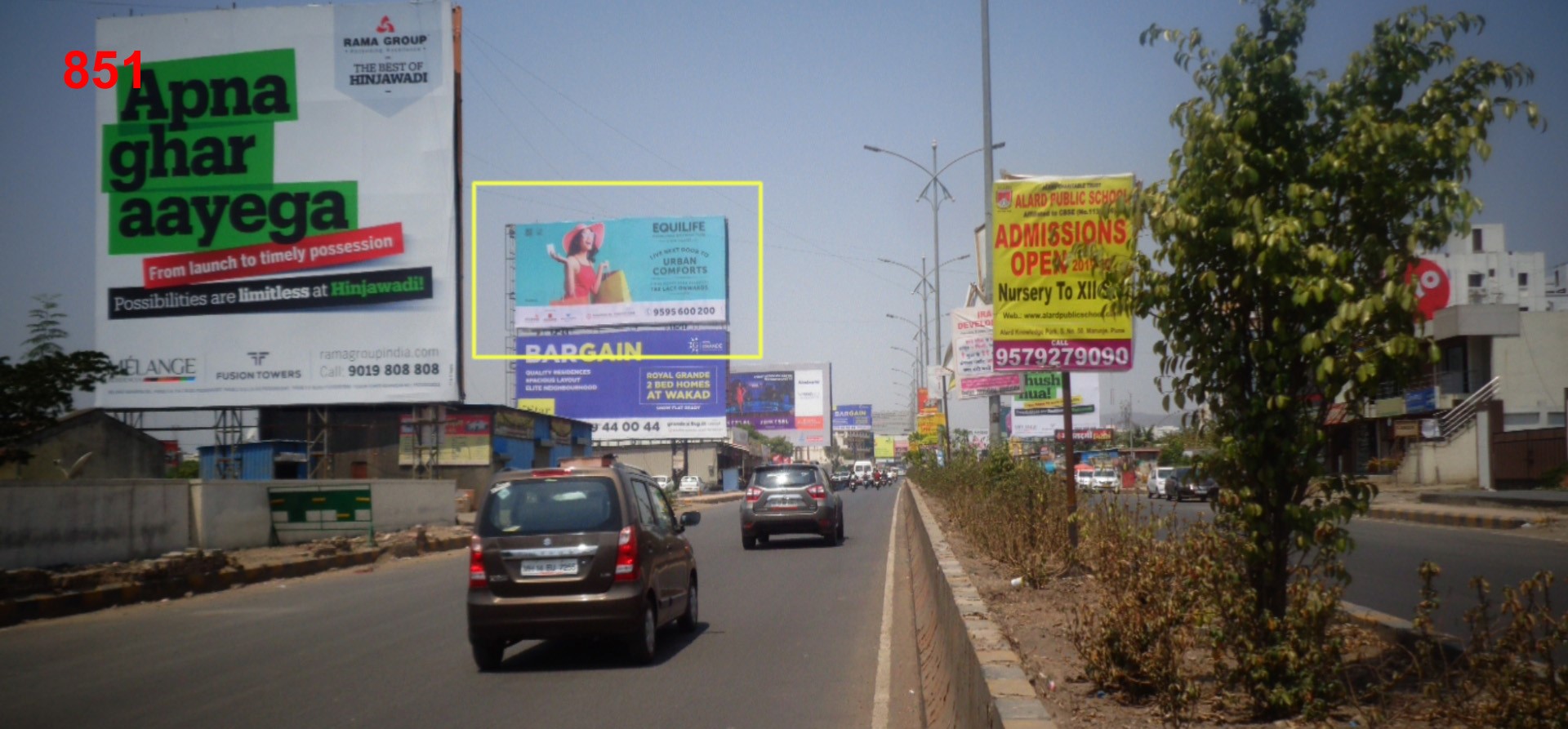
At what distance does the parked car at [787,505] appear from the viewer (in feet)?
70.7

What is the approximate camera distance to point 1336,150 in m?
5.11

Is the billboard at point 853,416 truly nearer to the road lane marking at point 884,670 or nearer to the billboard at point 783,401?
the billboard at point 783,401

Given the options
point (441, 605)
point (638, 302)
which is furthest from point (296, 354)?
point (638, 302)

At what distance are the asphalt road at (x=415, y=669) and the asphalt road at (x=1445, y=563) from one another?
303 centimetres

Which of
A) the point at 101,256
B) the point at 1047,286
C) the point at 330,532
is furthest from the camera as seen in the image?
the point at 101,256

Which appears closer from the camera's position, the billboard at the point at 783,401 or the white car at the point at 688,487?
the white car at the point at 688,487

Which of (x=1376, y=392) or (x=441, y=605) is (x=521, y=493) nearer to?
(x=441, y=605)

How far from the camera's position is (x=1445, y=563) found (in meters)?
14.5

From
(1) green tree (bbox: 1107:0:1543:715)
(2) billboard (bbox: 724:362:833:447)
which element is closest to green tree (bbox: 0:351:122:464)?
(1) green tree (bbox: 1107:0:1543:715)

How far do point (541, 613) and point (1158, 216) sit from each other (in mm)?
5455

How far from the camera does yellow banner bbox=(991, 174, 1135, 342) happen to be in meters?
11.4

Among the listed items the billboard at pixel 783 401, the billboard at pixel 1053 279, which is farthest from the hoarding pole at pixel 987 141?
the billboard at pixel 783 401

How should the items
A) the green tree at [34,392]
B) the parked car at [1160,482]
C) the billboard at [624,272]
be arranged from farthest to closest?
the billboard at [624,272] < the parked car at [1160,482] < the green tree at [34,392]

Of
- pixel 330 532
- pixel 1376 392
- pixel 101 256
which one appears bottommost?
pixel 330 532
